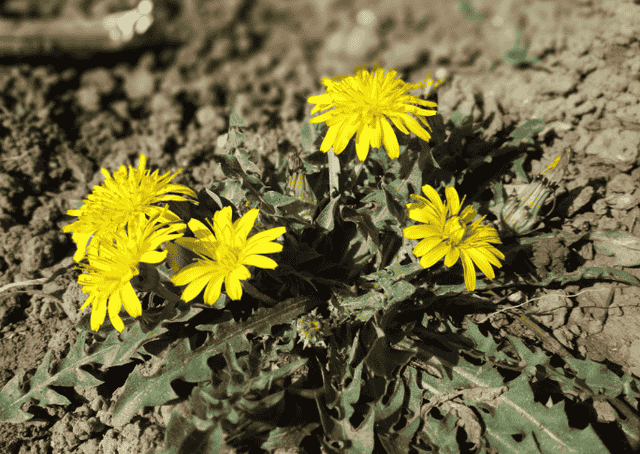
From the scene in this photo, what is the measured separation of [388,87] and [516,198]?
1041 mm

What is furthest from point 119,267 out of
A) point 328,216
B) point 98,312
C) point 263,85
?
point 263,85

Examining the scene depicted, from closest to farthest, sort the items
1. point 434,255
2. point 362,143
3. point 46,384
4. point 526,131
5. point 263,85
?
point 434,255
point 362,143
point 46,384
point 526,131
point 263,85

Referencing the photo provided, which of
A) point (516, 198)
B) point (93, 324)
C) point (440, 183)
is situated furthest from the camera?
point (440, 183)

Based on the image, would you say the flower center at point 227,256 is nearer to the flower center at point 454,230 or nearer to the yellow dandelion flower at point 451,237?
the yellow dandelion flower at point 451,237

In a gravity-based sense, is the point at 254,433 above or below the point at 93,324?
below

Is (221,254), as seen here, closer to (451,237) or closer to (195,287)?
(195,287)

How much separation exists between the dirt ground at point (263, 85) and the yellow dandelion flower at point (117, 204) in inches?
38.0

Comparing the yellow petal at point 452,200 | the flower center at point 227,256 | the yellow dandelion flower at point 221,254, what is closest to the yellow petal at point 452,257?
the yellow petal at point 452,200

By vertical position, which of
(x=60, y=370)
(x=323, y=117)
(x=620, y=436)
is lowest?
(x=620, y=436)

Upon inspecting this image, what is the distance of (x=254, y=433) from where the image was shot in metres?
1.97

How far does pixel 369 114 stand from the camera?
84.2 inches

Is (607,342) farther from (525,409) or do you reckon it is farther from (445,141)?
(445,141)

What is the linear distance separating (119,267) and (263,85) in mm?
2101

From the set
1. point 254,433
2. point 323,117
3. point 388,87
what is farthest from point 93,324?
point 388,87
